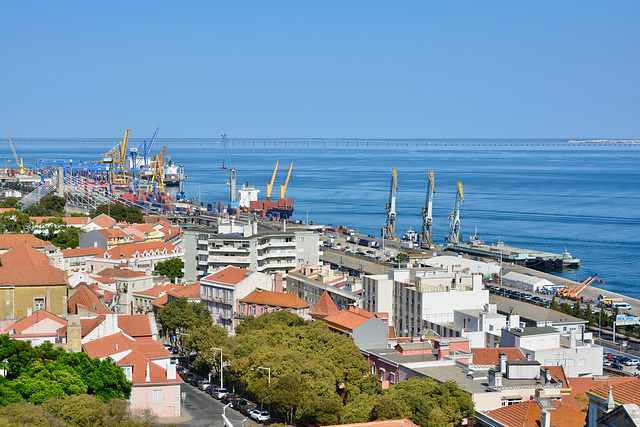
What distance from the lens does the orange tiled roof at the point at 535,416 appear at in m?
20.7

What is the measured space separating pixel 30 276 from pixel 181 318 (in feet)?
21.7

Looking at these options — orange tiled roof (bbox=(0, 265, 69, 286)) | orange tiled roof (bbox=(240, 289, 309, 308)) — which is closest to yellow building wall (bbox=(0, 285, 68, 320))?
orange tiled roof (bbox=(0, 265, 69, 286))

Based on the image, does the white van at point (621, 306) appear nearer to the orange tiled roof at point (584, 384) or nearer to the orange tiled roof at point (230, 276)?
the orange tiled roof at point (230, 276)

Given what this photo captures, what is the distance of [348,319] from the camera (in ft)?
116

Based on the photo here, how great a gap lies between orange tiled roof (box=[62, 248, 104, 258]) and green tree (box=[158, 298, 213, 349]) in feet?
63.8

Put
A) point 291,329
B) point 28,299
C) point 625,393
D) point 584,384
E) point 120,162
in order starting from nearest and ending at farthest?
point 625,393 → point 584,384 → point 291,329 → point 28,299 → point 120,162

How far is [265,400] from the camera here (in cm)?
2780

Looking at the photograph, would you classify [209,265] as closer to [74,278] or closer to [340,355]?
[74,278]

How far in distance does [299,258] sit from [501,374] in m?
28.5

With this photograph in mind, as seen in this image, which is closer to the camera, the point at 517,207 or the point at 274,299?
the point at 274,299

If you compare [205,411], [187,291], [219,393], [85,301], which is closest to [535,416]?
[205,411]

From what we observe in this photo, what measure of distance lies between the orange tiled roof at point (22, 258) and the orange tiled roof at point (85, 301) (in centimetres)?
348

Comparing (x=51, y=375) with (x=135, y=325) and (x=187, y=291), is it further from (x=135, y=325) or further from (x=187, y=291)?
(x=187, y=291)

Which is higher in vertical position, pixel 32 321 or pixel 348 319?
pixel 32 321
